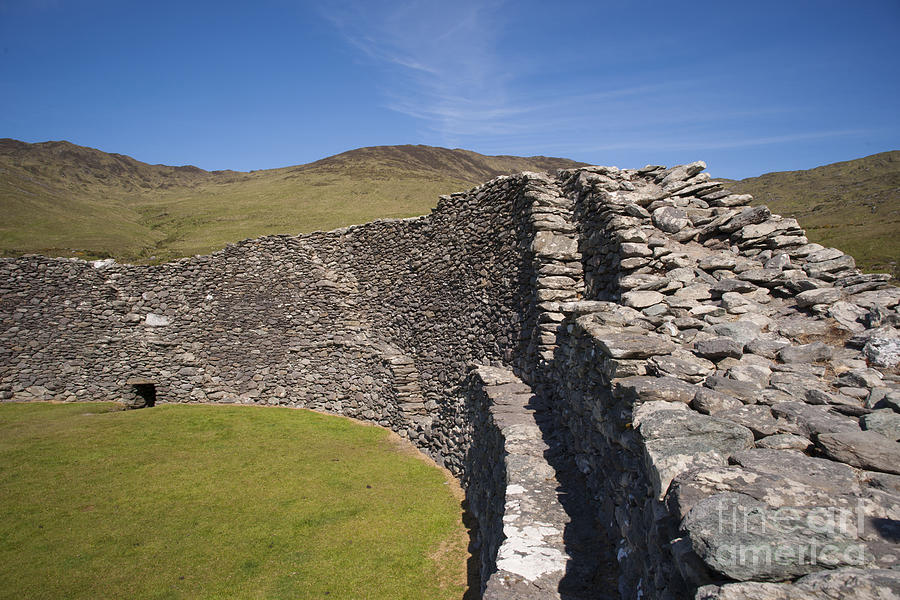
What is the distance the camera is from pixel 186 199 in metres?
112

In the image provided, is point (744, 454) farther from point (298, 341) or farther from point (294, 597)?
point (298, 341)

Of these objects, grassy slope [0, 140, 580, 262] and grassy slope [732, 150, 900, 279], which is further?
grassy slope [0, 140, 580, 262]

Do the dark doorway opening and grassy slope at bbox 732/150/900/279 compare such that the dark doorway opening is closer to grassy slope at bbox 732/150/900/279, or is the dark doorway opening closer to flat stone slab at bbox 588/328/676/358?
flat stone slab at bbox 588/328/676/358

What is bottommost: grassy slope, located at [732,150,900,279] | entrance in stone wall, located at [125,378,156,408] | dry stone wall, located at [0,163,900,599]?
entrance in stone wall, located at [125,378,156,408]

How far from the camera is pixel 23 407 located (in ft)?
59.8

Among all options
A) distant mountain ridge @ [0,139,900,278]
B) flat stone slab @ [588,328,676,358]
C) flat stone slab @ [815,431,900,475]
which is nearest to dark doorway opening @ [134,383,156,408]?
distant mountain ridge @ [0,139,900,278]

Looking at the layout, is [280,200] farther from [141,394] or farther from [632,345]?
[632,345]

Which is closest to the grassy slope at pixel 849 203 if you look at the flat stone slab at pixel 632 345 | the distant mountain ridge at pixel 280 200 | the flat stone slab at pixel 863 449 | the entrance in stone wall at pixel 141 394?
the distant mountain ridge at pixel 280 200

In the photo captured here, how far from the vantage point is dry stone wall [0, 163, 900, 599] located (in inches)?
122

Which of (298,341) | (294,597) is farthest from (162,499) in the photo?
(298,341)

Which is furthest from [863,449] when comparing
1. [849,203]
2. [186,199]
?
[186,199]

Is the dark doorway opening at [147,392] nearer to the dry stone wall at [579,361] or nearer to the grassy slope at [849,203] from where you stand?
the dry stone wall at [579,361]

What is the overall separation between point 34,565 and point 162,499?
2.76 m

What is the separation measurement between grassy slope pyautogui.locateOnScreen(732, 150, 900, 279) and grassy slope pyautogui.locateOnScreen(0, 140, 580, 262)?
39.6 m
